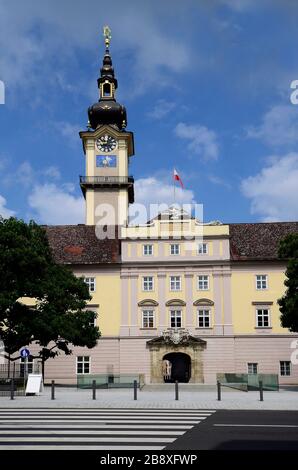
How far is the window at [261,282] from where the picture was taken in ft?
A: 165

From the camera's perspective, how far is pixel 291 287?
35844 millimetres

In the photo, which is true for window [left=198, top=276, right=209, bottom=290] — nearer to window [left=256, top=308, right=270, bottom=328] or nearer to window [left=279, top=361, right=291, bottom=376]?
window [left=256, top=308, right=270, bottom=328]

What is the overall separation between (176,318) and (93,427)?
35.3 metres

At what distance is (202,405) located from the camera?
2197 centimetres

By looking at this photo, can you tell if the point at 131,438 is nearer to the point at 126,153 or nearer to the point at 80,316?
the point at 80,316

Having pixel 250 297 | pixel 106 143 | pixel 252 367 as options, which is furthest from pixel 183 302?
pixel 106 143

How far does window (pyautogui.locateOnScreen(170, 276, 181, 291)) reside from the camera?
5072cm

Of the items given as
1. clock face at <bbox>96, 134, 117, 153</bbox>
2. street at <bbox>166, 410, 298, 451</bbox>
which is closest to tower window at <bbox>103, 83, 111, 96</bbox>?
clock face at <bbox>96, 134, 117, 153</bbox>

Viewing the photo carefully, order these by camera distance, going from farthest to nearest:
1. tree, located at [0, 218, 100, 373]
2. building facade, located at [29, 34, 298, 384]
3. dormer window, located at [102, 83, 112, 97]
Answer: dormer window, located at [102, 83, 112, 97] < building facade, located at [29, 34, 298, 384] < tree, located at [0, 218, 100, 373]

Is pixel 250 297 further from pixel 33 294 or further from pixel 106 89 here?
pixel 106 89

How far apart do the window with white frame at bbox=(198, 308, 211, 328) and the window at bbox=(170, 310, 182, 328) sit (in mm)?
1700

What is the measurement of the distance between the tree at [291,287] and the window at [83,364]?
2030 cm

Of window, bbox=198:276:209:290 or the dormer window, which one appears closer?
window, bbox=198:276:209:290
